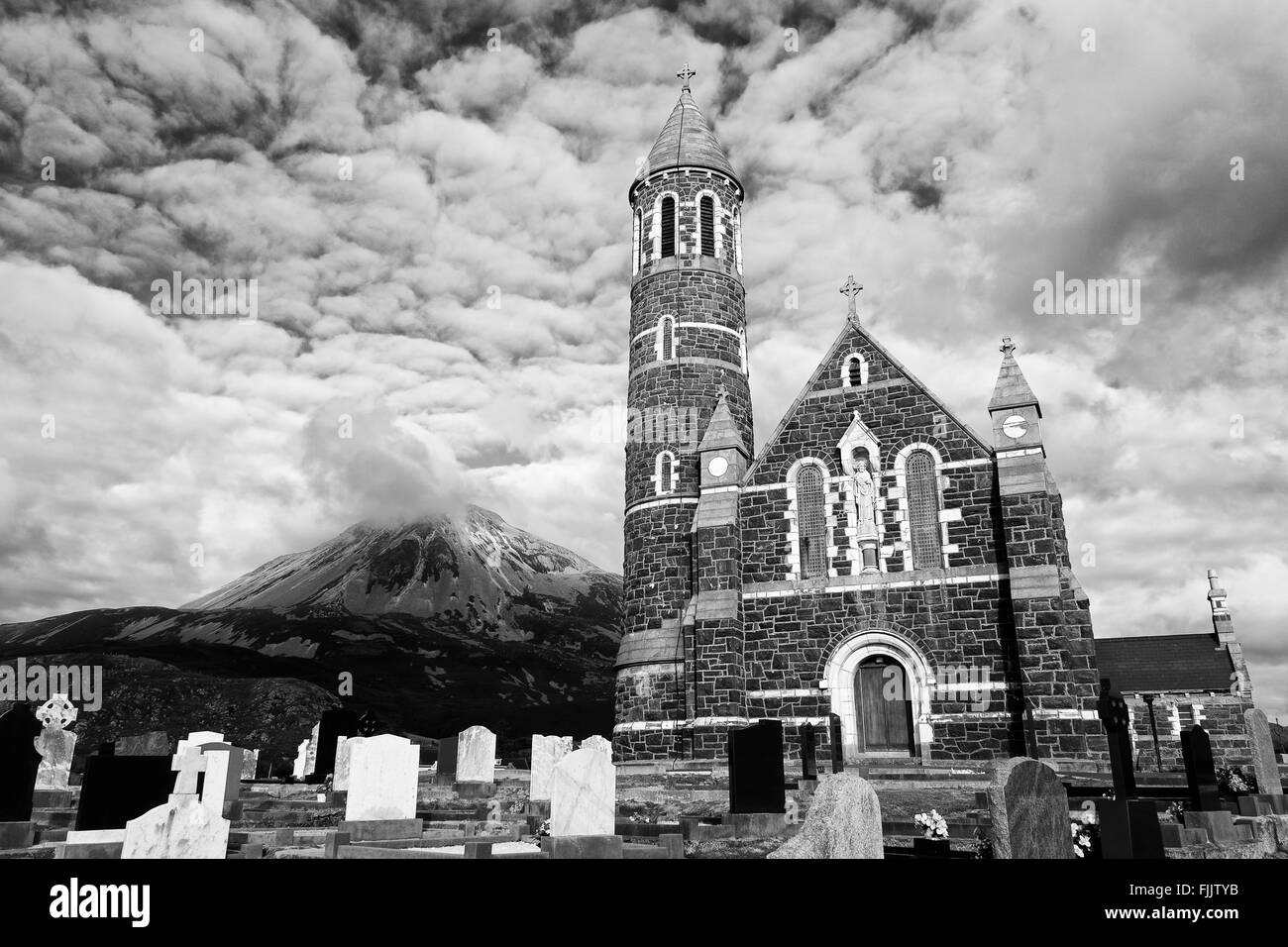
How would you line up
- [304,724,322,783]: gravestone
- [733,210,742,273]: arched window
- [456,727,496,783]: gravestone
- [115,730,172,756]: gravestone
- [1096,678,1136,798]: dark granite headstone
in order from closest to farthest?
[1096,678,1136,798]: dark granite headstone → [456,727,496,783]: gravestone → [115,730,172,756]: gravestone → [304,724,322,783]: gravestone → [733,210,742,273]: arched window

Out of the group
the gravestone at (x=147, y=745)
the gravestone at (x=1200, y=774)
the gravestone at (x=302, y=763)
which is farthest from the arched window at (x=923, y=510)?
the gravestone at (x=302, y=763)

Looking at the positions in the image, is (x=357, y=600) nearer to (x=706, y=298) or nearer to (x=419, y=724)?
(x=419, y=724)

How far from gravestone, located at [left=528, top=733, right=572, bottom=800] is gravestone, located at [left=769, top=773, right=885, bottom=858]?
21.1ft

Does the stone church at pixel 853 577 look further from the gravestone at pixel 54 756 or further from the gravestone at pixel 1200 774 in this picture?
the gravestone at pixel 54 756

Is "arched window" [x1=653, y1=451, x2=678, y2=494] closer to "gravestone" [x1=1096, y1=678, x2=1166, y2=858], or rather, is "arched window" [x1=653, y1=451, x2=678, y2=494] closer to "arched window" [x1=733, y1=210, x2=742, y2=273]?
"arched window" [x1=733, y1=210, x2=742, y2=273]

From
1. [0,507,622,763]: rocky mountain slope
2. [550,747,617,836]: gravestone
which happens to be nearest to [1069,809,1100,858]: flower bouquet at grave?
[550,747,617,836]: gravestone

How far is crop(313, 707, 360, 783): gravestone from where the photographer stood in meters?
24.7

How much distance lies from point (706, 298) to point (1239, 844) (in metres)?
20.3

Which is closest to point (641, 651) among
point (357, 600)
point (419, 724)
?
point (419, 724)

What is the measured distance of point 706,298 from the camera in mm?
28172

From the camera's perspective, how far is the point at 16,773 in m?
13.0

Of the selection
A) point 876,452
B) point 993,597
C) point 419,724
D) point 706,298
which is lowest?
point 419,724
